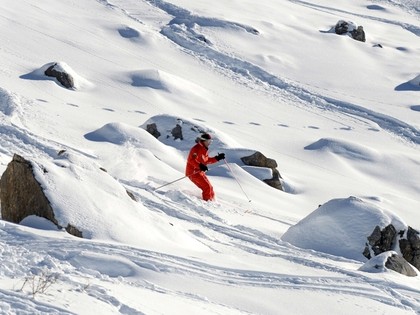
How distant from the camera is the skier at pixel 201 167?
13.3 m

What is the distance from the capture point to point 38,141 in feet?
45.4

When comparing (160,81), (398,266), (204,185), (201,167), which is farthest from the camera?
(160,81)

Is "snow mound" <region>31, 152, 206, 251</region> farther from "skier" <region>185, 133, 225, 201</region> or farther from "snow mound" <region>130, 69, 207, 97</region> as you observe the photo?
"snow mound" <region>130, 69, 207, 97</region>

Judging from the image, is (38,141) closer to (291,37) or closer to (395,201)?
(395,201)

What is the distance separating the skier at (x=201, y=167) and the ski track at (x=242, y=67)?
11021mm

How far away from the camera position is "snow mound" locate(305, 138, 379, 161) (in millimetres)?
19891

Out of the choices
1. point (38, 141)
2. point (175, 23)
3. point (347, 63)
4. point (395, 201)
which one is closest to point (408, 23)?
point (347, 63)

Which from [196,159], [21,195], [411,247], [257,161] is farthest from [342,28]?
[21,195]

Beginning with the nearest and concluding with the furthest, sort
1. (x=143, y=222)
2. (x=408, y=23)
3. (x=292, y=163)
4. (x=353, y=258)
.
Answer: (x=143, y=222)
(x=353, y=258)
(x=292, y=163)
(x=408, y=23)

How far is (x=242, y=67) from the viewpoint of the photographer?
26.7 metres

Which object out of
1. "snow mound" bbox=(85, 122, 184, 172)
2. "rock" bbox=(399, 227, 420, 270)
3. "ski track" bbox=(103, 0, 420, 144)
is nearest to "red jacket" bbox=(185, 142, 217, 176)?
"snow mound" bbox=(85, 122, 184, 172)

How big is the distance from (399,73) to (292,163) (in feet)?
39.5

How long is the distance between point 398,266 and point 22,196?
448 cm

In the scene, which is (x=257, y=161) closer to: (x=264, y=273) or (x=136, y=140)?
(x=136, y=140)
